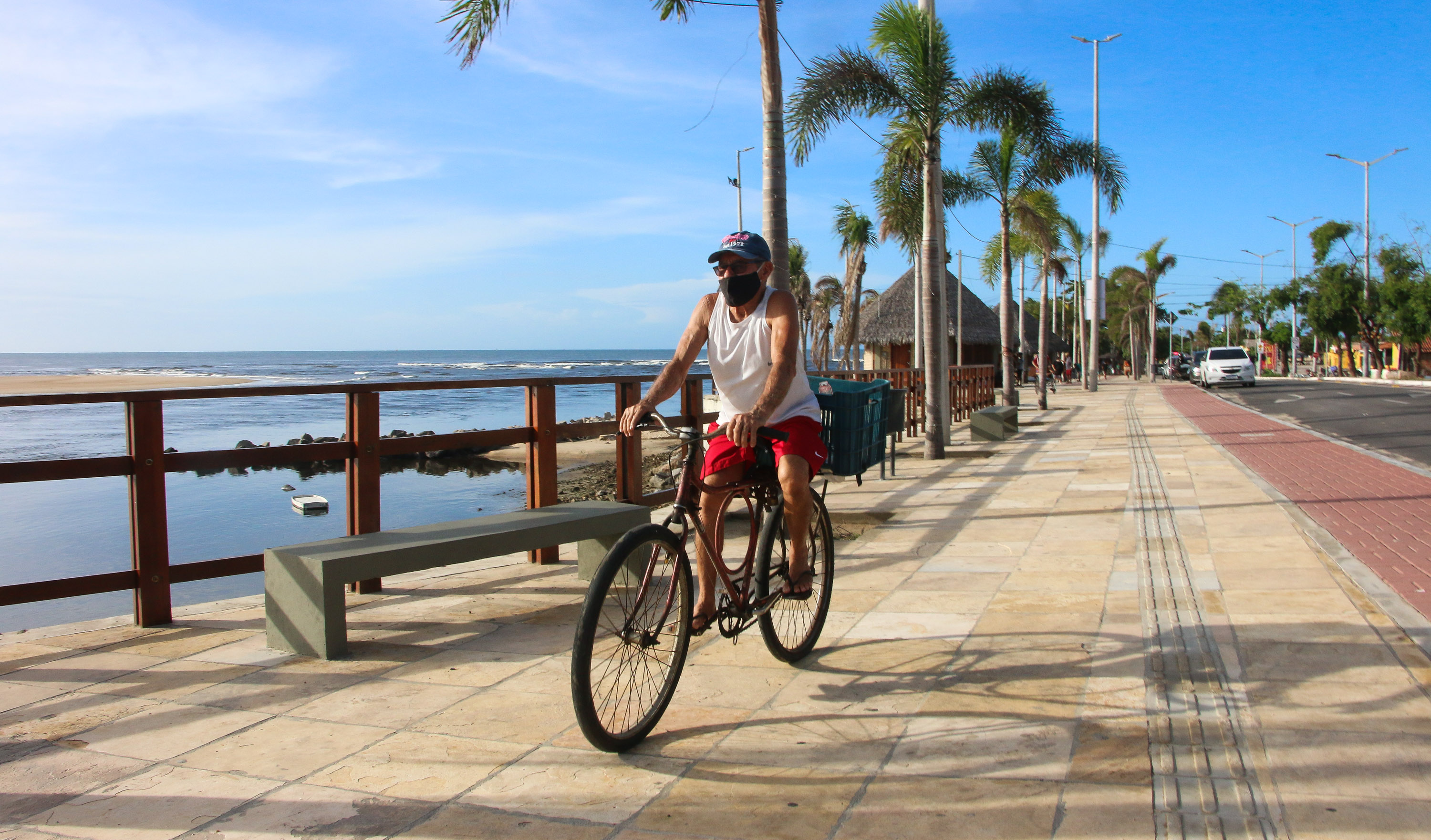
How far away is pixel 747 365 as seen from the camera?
143 inches

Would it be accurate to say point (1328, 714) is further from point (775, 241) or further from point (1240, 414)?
point (1240, 414)

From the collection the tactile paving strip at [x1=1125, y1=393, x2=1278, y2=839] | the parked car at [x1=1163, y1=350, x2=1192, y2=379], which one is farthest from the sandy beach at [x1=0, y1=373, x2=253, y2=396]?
the parked car at [x1=1163, y1=350, x2=1192, y2=379]

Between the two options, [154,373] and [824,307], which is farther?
[154,373]

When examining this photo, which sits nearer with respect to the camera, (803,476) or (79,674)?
(803,476)

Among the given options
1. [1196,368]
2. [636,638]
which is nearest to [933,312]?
[636,638]

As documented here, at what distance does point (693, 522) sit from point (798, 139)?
33.7 feet

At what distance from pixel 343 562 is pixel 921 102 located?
11226 millimetres

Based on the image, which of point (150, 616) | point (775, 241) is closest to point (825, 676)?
point (150, 616)

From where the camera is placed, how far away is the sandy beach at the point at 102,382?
48250 millimetres

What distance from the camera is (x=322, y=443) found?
206 inches

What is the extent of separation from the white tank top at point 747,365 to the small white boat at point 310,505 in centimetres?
1154

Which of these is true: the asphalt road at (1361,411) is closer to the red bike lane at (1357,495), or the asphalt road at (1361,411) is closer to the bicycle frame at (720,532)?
the red bike lane at (1357,495)

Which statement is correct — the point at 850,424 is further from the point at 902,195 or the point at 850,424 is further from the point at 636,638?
the point at 902,195

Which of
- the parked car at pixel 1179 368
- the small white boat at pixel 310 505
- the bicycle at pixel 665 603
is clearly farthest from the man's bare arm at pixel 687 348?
the parked car at pixel 1179 368
